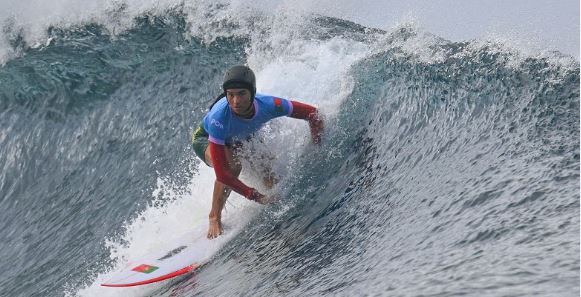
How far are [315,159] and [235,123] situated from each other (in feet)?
3.05

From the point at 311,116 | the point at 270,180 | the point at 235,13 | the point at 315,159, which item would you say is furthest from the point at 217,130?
the point at 235,13

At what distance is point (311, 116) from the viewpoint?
701 centimetres

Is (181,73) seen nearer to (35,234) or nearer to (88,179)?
(88,179)

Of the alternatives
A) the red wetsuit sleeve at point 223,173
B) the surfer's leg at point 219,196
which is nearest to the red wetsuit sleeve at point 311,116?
the surfer's leg at point 219,196

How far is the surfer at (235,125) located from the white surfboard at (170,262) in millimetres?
159

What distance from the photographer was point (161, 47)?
35.0 feet

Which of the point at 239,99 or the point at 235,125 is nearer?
the point at 239,99

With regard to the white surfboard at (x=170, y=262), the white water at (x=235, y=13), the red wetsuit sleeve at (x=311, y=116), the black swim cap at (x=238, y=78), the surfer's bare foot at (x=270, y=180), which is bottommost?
the white surfboard at (x=170, y=262)

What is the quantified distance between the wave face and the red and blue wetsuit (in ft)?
1.21

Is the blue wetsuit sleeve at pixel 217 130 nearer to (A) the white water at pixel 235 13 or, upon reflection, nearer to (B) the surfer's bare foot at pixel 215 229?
(B) the surfer's bare foot at pixel 215 229

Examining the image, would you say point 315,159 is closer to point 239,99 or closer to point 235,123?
point 235,123

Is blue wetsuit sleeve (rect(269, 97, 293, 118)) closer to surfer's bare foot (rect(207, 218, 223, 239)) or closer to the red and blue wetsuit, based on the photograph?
the red and blue wetsuit

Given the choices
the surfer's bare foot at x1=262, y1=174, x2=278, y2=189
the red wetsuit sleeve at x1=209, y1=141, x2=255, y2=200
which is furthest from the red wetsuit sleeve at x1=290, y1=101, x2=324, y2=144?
the red wetsuit sleeve at x1=209, y1=141, x2=255, y2=200

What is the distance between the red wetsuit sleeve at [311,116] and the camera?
6.88 meters
